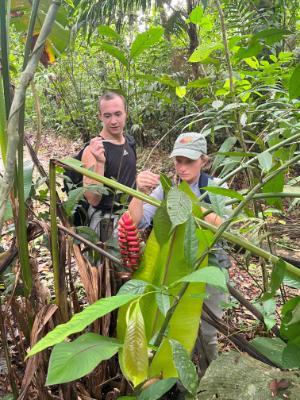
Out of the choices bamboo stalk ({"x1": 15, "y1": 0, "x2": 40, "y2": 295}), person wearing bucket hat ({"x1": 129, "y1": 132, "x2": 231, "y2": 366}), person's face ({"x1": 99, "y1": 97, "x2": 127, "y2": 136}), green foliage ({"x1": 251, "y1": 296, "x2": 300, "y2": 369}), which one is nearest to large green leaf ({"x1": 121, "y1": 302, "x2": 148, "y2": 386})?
green foliage ({"x1": 251, "y1": 296, "x2": 300, "y2": 369})

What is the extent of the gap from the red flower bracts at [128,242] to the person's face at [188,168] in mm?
653

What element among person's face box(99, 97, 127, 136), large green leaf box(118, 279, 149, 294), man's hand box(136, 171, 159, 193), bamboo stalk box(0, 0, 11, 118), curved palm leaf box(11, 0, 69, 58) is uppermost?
curved palm leaf box(11, 0, 69, 58)

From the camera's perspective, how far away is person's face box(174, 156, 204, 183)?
156cm

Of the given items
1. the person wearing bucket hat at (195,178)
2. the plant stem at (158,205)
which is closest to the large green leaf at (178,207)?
the plant stem at (158,205)

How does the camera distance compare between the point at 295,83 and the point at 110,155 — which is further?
the point at 110,155

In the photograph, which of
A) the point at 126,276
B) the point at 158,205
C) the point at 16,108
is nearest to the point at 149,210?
the point at 126,276

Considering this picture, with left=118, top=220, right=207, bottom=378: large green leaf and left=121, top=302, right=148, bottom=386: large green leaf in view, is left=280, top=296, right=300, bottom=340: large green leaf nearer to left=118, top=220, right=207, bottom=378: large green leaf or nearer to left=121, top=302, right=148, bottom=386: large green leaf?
left=118, top=220, right=207, bottom=378: large green leaf

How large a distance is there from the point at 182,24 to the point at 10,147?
14.0ft

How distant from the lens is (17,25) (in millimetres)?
1565

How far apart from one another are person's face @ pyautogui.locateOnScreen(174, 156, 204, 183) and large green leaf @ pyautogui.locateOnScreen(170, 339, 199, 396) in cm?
95

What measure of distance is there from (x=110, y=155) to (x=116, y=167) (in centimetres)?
6

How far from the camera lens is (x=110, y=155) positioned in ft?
5.98

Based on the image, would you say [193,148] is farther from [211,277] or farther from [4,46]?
[211,277]

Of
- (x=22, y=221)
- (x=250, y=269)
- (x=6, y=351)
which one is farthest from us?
(x=250, y=269)
